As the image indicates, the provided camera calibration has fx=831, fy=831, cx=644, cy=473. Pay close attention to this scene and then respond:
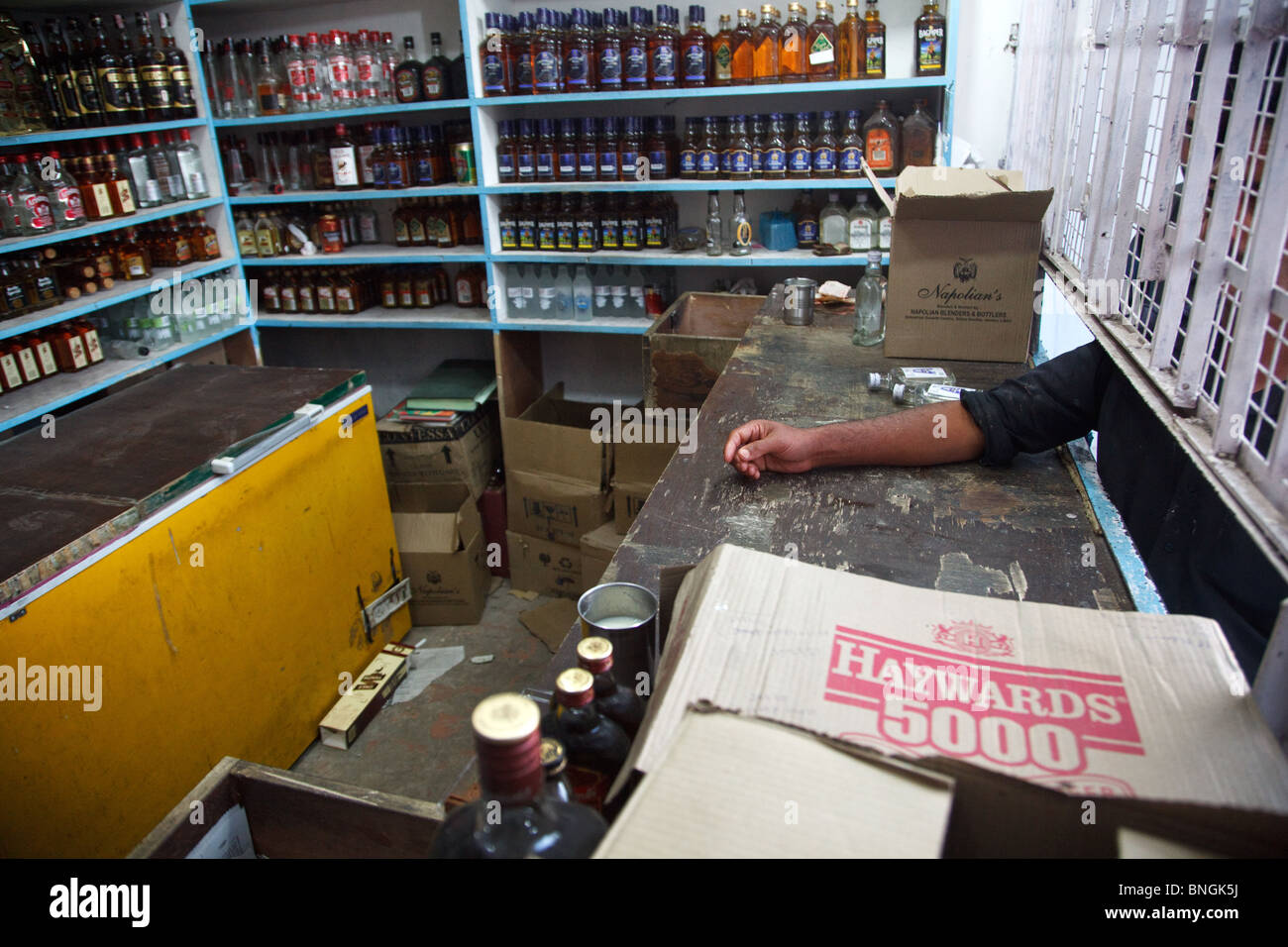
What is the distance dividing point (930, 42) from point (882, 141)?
0.32 m

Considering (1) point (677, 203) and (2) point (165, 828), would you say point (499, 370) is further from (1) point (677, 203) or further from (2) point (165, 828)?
(2) point (165, 828)

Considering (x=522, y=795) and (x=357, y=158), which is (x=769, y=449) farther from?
(x=357, y=158)

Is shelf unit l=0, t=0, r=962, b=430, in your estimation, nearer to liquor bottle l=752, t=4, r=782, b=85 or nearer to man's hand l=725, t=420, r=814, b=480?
liquor bottle l=752, t=4, r=782, b=85

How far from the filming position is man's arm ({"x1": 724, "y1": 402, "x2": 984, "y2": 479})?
1472mm

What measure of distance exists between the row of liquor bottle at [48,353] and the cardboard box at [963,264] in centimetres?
264

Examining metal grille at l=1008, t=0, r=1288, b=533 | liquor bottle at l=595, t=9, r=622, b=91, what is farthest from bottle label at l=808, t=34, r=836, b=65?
metal grille at l=1008, t=0, r=1288, b=533

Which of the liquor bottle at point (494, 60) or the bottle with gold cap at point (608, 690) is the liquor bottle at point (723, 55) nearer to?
the liquor bottle at point (494, 60)

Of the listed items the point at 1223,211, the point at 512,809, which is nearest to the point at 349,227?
the point at 1223,211

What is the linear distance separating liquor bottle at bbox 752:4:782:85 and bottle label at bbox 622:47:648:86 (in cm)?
39

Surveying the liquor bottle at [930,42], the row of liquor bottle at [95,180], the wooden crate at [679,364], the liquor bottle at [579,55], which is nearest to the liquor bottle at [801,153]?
the liquor bottle at [930,42]

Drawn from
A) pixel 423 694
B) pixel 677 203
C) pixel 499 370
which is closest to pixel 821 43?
pixel 677 203

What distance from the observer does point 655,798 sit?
→ 552 millimetres

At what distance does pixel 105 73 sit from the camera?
3.01 metres

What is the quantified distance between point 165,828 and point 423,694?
6.17 ft
